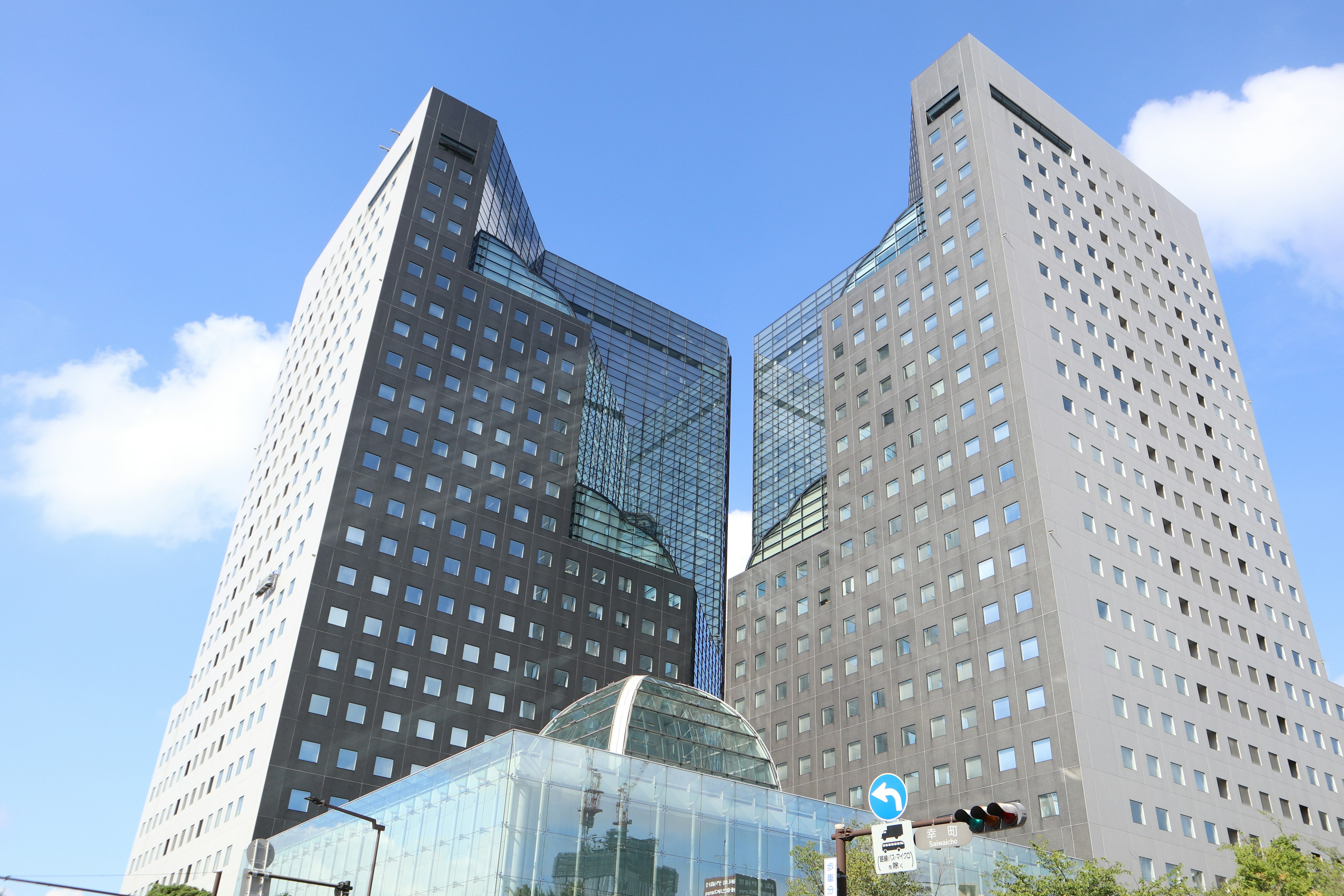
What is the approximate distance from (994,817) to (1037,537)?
176 feet

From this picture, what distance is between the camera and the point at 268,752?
74438 millimetres

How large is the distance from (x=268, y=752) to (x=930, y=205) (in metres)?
67.5

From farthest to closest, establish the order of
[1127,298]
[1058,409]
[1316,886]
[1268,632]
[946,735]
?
[1127,298]
[1268,632]
[1058,409]
[946,735]
[1316,886]

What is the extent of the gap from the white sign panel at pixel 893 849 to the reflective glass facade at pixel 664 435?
10492 centimetres

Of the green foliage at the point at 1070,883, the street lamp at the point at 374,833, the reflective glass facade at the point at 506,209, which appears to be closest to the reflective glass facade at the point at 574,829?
the street lamp at the point at 374,833

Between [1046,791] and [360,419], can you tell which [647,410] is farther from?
[1046,791]

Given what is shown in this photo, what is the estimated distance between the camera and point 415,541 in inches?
3472

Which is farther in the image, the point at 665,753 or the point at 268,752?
the point at 268,752

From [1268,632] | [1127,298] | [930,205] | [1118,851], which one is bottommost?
[1118,851]

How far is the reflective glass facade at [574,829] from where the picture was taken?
132 ft

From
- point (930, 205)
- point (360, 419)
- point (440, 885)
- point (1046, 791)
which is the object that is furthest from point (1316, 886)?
point (360, 419)

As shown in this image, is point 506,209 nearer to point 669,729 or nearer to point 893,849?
point 669,729

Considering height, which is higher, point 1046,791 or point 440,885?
point 1046,791

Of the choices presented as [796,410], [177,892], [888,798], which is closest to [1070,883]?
[888,798]
